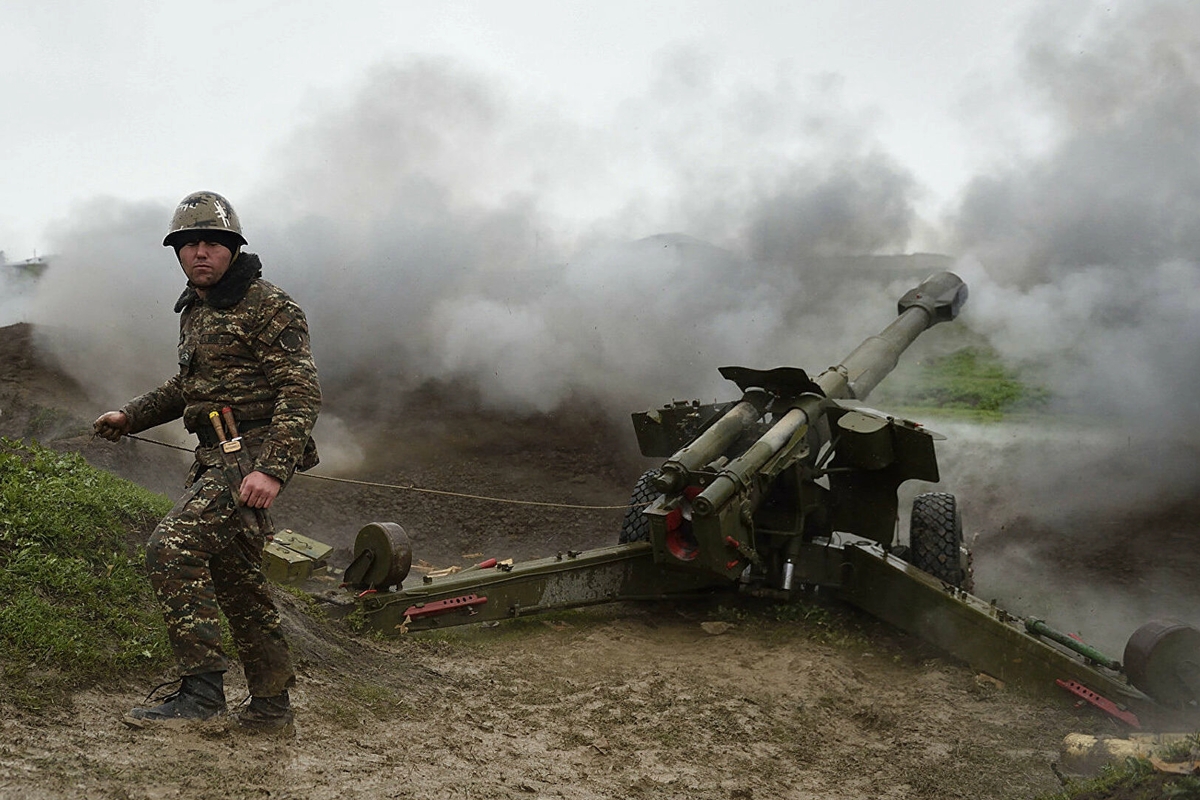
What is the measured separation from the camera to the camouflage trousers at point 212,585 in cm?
333

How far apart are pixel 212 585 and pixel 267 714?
1.67ft

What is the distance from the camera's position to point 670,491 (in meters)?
6.45

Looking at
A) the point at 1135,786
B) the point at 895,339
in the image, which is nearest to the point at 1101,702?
the point at 1135,786

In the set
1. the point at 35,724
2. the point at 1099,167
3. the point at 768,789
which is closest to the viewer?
the point at 35,724

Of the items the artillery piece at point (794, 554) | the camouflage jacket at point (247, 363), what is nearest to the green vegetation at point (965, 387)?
the artillery piece at point (794, 554)

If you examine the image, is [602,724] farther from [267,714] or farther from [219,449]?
[219,449]

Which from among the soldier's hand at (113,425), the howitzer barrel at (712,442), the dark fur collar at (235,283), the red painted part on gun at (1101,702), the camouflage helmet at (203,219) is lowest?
the red painted part on gun at (1101,702)

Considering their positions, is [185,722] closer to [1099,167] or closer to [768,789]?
[768,789]

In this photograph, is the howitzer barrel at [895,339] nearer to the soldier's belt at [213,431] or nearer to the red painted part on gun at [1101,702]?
the red painted part on gun at [1101,702]

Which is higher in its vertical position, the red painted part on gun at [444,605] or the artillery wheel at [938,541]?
the artillery wheel at [938,541]

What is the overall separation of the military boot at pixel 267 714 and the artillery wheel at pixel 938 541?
188 inches

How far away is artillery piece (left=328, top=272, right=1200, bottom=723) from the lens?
18.5 ft

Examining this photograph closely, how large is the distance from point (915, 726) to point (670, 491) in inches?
78.8

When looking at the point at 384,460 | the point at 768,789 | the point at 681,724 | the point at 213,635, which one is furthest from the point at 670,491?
the point at 384,460
